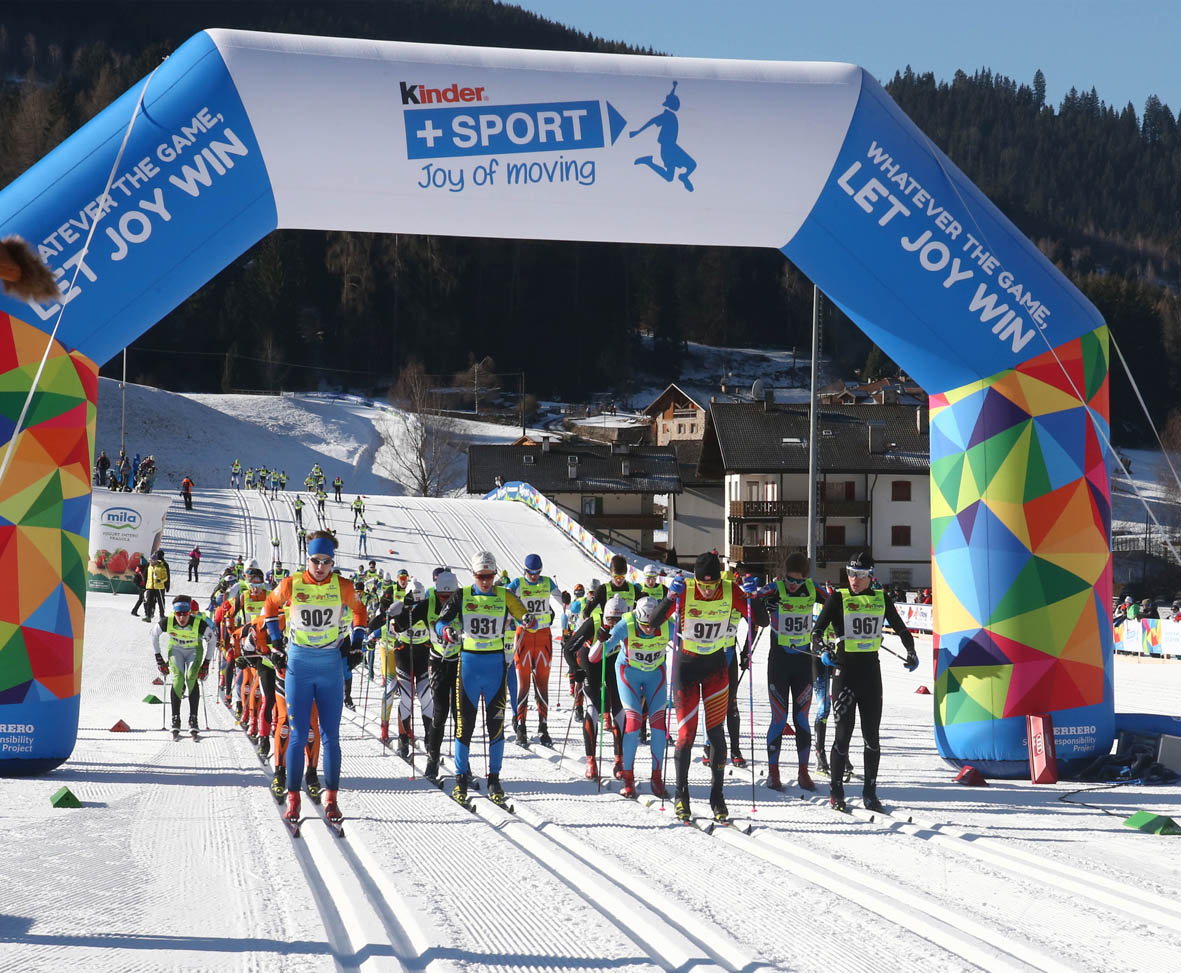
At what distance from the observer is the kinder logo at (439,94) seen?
1048 centimetres

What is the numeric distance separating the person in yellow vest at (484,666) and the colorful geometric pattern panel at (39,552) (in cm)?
357

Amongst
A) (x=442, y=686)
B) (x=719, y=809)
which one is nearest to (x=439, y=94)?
(x=442, y=686)

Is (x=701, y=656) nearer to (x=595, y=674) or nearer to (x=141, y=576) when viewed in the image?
(x=595, y=674)

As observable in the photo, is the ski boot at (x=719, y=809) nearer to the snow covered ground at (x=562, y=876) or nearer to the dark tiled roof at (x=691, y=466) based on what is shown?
the snow covered ground at (x=562, y=876)

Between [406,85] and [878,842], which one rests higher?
[406,85]

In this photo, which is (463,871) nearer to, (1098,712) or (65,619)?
(65,619)

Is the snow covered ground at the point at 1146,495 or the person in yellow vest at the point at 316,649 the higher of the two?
the snow covered ground at the point at 1146,495

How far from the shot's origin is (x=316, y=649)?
28.6 feet

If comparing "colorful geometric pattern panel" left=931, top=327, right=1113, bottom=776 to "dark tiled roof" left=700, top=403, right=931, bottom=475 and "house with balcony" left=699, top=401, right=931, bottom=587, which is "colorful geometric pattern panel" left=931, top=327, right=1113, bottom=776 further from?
"dark tiled roof" left=700, top=403, right=931, bottom=475

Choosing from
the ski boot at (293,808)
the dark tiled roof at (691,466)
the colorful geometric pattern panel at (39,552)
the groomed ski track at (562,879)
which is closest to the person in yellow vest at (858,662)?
the groomed ski track at (562,879)

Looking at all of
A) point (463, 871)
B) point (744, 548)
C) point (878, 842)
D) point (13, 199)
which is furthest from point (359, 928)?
point (744, 548)

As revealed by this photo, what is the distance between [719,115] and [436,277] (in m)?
109

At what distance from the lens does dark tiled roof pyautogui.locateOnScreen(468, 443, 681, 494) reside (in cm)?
6406

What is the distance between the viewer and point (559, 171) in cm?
1080
